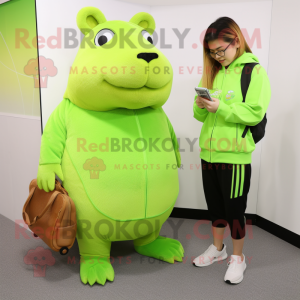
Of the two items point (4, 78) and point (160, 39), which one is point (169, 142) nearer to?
point (160, 39)

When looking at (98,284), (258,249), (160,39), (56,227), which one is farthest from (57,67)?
(258,249)

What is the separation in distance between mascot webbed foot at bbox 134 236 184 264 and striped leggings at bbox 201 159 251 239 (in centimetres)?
35

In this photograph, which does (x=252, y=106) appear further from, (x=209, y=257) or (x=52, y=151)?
(x=52, y=151)


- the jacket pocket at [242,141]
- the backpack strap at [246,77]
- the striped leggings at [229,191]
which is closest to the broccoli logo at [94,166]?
the striped leggings at [229,191]

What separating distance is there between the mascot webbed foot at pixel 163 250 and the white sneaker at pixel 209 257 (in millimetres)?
121

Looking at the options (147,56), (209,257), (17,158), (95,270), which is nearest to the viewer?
(147,56)

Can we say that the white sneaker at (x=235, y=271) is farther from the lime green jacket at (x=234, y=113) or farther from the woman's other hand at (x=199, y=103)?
the woman's other hand at (x=199, y=103)

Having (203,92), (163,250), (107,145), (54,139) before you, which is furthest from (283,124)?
(54,139)

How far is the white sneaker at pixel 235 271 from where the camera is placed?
1776 mm

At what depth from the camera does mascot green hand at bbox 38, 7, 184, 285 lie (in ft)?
5.25

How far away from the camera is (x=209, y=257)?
1979mm

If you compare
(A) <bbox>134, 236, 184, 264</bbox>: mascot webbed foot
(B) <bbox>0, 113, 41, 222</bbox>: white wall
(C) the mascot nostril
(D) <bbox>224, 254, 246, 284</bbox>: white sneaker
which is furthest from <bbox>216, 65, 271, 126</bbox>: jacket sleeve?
(B) <bbox>0, 113, 41, 222</bbox>: white wall

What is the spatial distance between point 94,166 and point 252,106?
0.91m

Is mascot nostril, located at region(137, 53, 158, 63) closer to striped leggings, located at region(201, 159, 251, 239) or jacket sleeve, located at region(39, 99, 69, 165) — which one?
jacket sleeve, located at region(39, 99, 69, 165)
